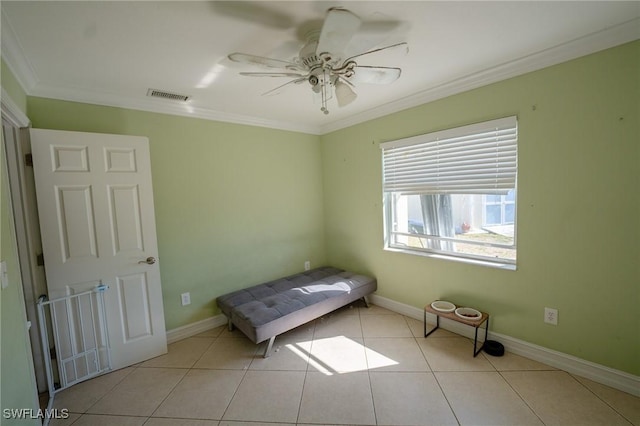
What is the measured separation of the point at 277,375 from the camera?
2014 mm

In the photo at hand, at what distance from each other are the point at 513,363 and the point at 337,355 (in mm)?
1405

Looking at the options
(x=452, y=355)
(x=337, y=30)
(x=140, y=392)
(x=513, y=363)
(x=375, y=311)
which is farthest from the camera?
(x=375, y=311)

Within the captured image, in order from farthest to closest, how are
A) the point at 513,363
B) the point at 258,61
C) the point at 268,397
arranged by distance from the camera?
the point at 513,363, the point at 268,397, the point at 258,61

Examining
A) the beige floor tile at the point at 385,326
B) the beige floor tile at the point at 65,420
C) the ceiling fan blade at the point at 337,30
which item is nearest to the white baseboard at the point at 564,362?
the beige floor tile at the point at 385,326

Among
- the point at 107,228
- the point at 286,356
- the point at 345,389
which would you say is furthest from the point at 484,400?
the point at 107,228

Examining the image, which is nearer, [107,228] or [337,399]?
[337,399]

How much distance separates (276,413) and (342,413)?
43cm

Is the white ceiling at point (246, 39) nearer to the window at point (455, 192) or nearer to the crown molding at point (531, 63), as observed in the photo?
the crown molding at point (531, 63)

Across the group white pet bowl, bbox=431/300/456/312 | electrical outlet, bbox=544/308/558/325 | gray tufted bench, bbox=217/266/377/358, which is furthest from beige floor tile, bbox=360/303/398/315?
electrical outlet, bbox=544/308/558/325

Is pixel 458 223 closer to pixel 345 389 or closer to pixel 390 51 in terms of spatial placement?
pixel 390 51

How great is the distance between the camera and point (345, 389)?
1837mm

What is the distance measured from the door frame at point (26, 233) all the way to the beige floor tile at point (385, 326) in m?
2.63

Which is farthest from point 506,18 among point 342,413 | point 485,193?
point 342,413

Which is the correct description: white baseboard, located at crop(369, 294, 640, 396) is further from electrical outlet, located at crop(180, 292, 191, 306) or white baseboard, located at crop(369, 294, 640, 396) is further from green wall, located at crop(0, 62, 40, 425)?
green wall, located at crop(0, 62, 40, 425)
